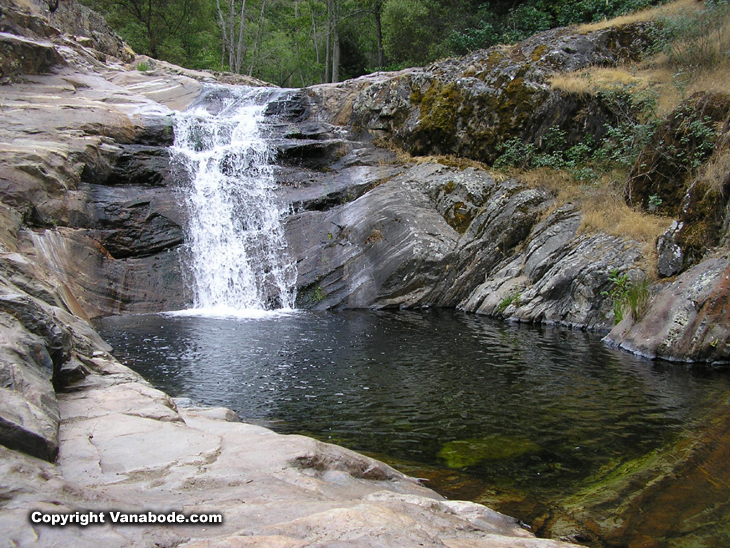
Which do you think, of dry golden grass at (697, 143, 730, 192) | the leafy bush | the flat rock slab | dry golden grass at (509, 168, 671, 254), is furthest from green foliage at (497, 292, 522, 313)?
the flat rock slab

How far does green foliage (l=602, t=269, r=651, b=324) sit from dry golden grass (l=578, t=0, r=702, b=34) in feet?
46.3

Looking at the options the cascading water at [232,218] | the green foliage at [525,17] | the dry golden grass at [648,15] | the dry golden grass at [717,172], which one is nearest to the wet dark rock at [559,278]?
the dry golden grass at [717,172]

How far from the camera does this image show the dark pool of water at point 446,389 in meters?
5.69

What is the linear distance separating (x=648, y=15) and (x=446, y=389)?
21809 mm

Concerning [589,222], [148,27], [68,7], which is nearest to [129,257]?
[589,222]

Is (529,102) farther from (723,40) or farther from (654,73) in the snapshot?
(723,40)

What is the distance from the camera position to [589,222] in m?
14.5

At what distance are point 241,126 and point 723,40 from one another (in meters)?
18.5

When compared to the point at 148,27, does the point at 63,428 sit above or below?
below

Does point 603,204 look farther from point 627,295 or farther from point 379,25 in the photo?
point 379,25

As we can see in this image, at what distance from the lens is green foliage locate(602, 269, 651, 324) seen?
1060cm

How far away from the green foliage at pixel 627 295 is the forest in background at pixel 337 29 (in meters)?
16.3

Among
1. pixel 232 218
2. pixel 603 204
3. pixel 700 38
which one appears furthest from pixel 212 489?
pixel 700 38

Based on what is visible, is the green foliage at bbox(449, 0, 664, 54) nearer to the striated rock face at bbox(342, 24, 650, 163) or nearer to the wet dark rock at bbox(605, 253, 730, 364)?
the striated rock face at bbox(342, 24, 650, 163)
